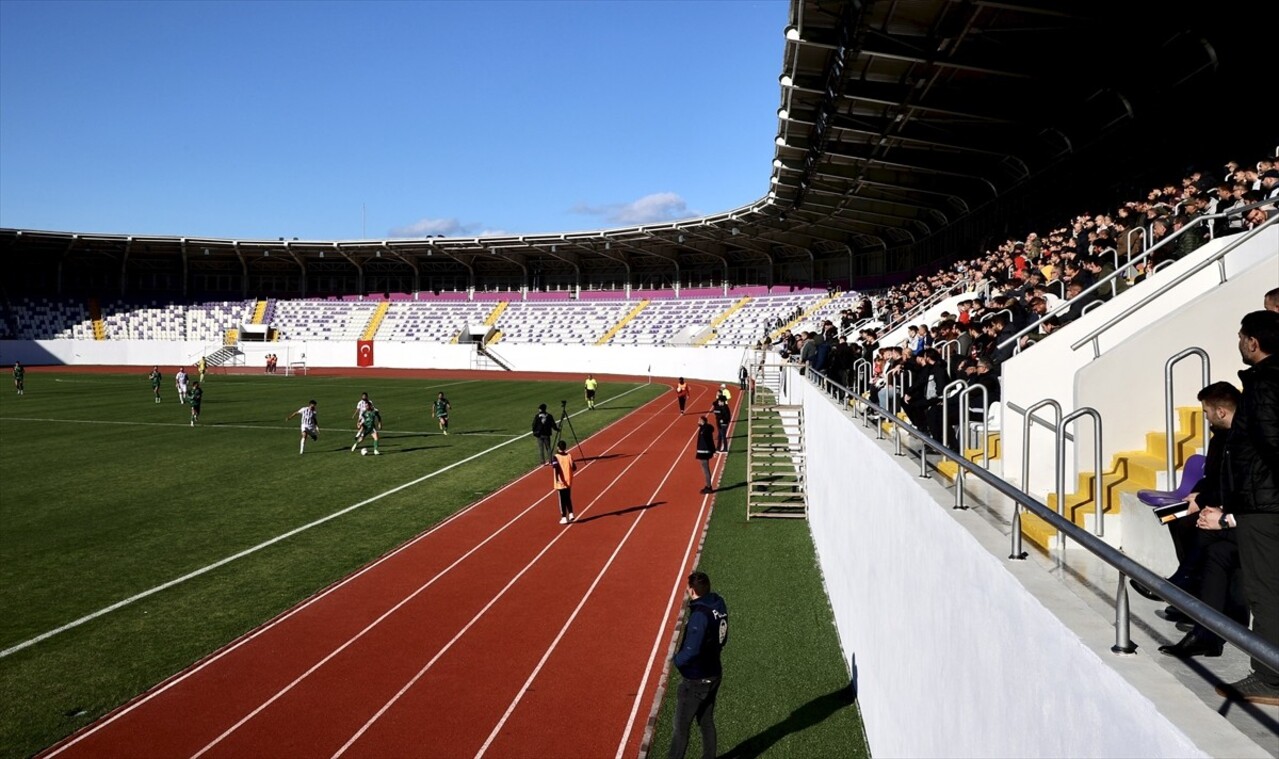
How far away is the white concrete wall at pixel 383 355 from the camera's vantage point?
61250 millimetres

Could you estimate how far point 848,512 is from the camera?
9398 mm

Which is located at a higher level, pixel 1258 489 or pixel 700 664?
pixel 1258 489

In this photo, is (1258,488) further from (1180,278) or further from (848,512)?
(848,512)

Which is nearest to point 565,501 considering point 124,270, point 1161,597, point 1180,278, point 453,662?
point 453,662

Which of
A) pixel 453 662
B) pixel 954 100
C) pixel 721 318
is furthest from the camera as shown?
pixel 721 318

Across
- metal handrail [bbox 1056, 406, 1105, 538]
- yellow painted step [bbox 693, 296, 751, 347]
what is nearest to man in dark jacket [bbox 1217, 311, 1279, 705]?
metal handrail [bbox 1056, 406, 1105, 538]

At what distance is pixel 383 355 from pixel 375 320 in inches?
326

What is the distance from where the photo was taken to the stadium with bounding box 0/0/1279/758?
367cm

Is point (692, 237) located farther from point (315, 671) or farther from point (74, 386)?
point (315, 671)

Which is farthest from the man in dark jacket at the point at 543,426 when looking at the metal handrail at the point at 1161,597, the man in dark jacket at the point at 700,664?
the metal handrail at the point at 1161,597

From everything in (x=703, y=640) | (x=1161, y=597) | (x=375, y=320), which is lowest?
(x=703, y=640)

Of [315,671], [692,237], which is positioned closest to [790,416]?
[315,671]

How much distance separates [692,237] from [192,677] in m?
55.7

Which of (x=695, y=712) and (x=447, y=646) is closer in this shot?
(x=695, y=712)
